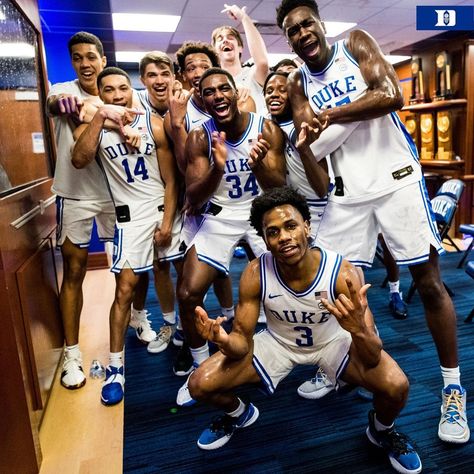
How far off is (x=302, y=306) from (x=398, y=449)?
658mm

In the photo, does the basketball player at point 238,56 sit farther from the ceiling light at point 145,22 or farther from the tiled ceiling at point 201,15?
the ceiling light at point 145,22

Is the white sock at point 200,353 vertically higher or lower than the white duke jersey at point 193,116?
lower

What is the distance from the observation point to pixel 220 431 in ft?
6.39

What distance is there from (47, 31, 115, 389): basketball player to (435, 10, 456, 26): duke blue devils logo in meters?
3.75

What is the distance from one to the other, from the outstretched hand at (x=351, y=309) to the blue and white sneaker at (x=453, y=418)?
79cm

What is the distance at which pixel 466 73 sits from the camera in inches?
230

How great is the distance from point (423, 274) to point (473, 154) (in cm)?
490

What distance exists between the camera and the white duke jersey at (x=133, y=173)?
93.7 inches

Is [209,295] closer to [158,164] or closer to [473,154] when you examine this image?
[158,164]

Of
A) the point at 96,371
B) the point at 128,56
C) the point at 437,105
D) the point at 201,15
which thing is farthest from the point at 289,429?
the point at 128,56

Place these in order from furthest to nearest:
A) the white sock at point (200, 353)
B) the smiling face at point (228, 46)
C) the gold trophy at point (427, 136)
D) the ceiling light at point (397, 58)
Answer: the ceiling light at point (397, 58) → the gold trophy at point (427, 136) → the smiling face at point (228, 46) → the white sock at point (200, 353)

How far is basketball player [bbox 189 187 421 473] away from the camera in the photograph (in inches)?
64.5

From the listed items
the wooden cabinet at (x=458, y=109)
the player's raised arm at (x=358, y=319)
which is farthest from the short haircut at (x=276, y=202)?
the wooden cabinet at (x=458, y=109)

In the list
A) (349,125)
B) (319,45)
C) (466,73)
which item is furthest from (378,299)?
(466,73)
